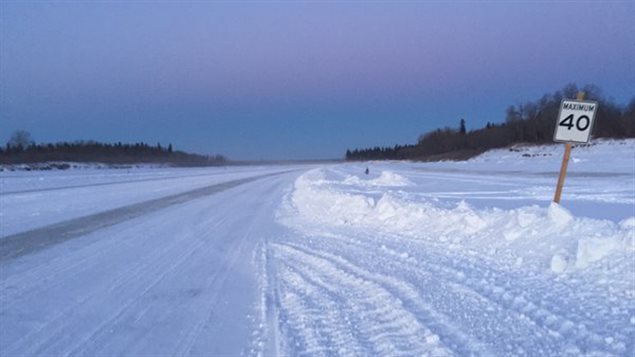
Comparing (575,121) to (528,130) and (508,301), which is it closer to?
(508,301)

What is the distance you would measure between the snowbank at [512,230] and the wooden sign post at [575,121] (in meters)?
1.35

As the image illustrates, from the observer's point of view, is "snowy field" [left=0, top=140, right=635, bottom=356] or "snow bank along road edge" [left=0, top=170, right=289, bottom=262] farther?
"snow bank along road edge" [left=0, top=170, right=289, bottom=262]

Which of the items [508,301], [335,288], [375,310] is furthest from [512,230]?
[375,310]

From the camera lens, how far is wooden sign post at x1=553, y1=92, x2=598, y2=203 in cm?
902

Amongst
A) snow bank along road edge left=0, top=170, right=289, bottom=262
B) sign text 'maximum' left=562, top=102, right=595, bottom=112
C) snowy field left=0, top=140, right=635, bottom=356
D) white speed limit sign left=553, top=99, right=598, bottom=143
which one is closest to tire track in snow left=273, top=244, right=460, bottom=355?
snowy field left=0, top=140, right=635, bottom=356

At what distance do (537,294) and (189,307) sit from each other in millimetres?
4219

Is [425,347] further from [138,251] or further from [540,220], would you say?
[138,251]

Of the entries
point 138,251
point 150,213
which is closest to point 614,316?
point 138,251

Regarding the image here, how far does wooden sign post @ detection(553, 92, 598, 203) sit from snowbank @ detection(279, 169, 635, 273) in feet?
4.43

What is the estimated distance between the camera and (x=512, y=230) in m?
8.89

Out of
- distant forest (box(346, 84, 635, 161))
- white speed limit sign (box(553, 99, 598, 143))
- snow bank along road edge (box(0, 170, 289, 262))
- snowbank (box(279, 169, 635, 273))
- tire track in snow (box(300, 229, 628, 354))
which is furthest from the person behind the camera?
distant forest (box(346, 84, 635, 161))

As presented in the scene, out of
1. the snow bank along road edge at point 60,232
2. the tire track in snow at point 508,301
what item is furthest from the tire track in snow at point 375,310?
the snow bank along road edge at point 60,232

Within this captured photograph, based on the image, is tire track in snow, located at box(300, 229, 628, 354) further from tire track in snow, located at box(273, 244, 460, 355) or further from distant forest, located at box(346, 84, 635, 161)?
distant forest, located at box(346, 84, 635, 161)

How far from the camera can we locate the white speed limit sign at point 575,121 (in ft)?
29.6
